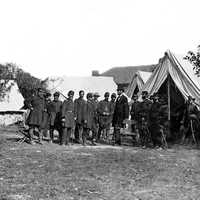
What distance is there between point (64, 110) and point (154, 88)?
5.37 meters

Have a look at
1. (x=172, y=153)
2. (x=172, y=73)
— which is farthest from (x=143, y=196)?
(x=172, y=73)

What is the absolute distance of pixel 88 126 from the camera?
1359cm

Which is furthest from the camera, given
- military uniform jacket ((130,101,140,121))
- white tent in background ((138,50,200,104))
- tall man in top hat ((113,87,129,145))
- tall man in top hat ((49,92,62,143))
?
white tent in background ((138,50,200,104))

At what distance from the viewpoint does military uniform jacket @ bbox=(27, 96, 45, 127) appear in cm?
1236

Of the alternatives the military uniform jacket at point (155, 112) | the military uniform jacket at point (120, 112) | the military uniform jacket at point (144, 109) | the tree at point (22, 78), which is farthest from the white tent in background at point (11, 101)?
the military uniform jacket at point (155, 112)

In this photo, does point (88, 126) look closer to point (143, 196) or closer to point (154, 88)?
point (154, 88)

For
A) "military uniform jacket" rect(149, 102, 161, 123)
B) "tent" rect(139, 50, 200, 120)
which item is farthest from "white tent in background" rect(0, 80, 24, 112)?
"military uniform jacket" rect(149, 102, 161, 123)

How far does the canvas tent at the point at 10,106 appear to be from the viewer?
101 ft

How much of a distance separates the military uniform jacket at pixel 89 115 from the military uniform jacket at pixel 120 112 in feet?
3.04

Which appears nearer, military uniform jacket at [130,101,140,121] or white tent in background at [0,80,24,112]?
military uniform jacket at [130,101,140,121]

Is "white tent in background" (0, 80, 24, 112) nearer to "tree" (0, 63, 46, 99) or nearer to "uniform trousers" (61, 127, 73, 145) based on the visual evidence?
"tree" (0, 63, 46, 99)

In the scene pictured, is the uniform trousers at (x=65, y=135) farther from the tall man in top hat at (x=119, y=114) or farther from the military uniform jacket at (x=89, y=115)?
the tall man in top hat at (x=119, y=114)

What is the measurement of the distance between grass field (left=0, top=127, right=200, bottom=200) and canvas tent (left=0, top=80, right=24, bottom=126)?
19000 mm

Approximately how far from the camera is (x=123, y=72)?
239 ft
